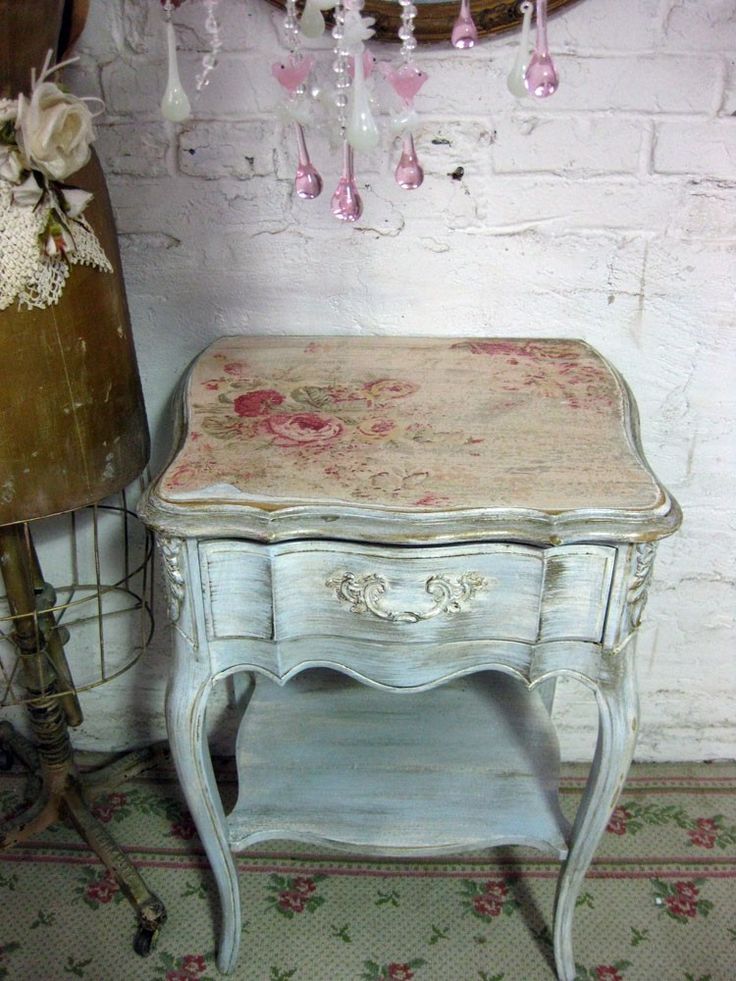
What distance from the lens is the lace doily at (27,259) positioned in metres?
0.81

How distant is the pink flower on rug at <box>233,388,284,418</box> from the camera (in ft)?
3.11

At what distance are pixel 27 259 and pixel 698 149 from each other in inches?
32.8

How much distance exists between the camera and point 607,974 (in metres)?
1.14

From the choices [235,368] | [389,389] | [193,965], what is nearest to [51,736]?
[193,965]

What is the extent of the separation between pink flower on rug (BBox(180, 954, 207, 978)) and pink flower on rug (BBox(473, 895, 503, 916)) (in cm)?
39

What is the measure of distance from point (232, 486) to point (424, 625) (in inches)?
9.3

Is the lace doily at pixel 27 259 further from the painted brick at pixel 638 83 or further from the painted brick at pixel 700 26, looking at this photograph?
the painted brick at pixel 700 26

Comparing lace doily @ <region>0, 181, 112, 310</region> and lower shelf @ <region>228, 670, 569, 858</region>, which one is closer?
lace doily @ <region>0, 181, 112, 310</region>

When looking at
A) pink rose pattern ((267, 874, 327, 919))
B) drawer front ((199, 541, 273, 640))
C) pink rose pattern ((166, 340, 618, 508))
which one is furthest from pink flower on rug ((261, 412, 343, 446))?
pink rose pattern ((267, 874, 327, 919))

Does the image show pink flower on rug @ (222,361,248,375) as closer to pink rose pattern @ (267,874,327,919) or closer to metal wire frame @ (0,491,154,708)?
metal wire frame @ (0,491,154,708)

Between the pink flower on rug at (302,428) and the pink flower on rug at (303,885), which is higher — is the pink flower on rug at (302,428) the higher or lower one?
the higher one

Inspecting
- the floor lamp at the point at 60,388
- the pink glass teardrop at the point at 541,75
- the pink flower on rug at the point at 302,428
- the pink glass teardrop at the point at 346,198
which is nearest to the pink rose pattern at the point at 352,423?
the pink flower on rug at the point at 302,428

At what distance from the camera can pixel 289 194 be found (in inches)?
44.3

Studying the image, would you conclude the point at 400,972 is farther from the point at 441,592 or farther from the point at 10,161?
the point at 10,161
